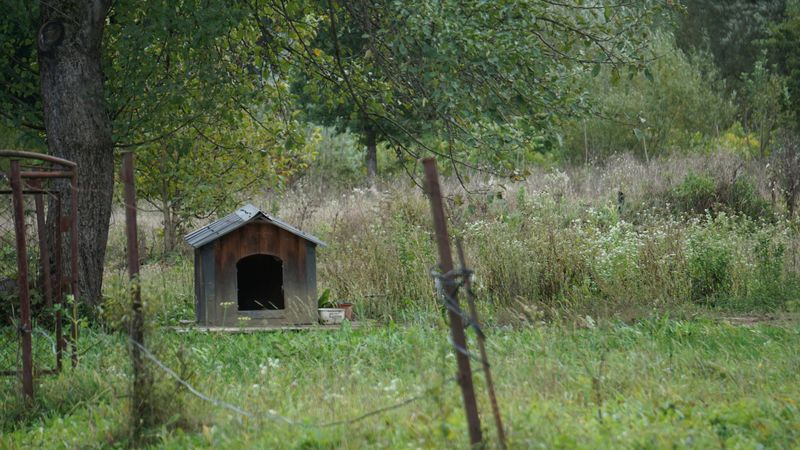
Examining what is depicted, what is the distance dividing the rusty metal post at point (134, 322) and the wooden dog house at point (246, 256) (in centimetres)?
416

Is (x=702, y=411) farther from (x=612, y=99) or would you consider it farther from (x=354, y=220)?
(x=612, y=99)

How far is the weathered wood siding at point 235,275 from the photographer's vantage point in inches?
410

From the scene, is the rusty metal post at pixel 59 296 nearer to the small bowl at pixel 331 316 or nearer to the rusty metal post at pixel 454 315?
the small bowl at pixel 331 316

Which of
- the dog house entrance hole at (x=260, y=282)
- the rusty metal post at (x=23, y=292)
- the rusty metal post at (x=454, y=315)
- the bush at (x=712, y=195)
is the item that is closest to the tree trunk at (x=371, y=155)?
the bush at (x=712, y=195)

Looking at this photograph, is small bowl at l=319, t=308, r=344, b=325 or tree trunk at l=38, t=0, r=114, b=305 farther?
tree trunk at l=38, t=0, r=114, b=305

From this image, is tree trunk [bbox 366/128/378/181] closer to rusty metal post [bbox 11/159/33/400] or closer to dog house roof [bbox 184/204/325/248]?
dog house roof [bbox 184/204/325/248]

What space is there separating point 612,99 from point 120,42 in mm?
20230

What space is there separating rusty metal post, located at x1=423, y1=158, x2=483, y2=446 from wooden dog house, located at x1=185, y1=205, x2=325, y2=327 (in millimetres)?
5699

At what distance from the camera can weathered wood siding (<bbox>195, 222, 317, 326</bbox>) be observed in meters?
10.4

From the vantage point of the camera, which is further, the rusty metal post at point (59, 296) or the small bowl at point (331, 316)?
the small bowl at point (331, 316)

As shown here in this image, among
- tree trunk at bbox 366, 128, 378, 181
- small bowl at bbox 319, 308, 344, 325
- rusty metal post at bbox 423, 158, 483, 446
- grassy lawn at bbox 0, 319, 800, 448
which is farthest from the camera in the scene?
tree trunk at bbox 366, 128, 378, 181

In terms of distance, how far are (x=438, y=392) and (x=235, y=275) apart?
578cm

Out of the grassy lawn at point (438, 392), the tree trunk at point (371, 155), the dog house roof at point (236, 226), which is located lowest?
the grassy lawn at point (438, 392)

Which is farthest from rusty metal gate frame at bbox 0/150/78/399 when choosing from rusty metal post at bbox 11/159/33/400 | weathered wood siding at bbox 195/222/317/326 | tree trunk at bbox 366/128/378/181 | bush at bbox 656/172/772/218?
tree trunk at bbox 366/128/378/181
